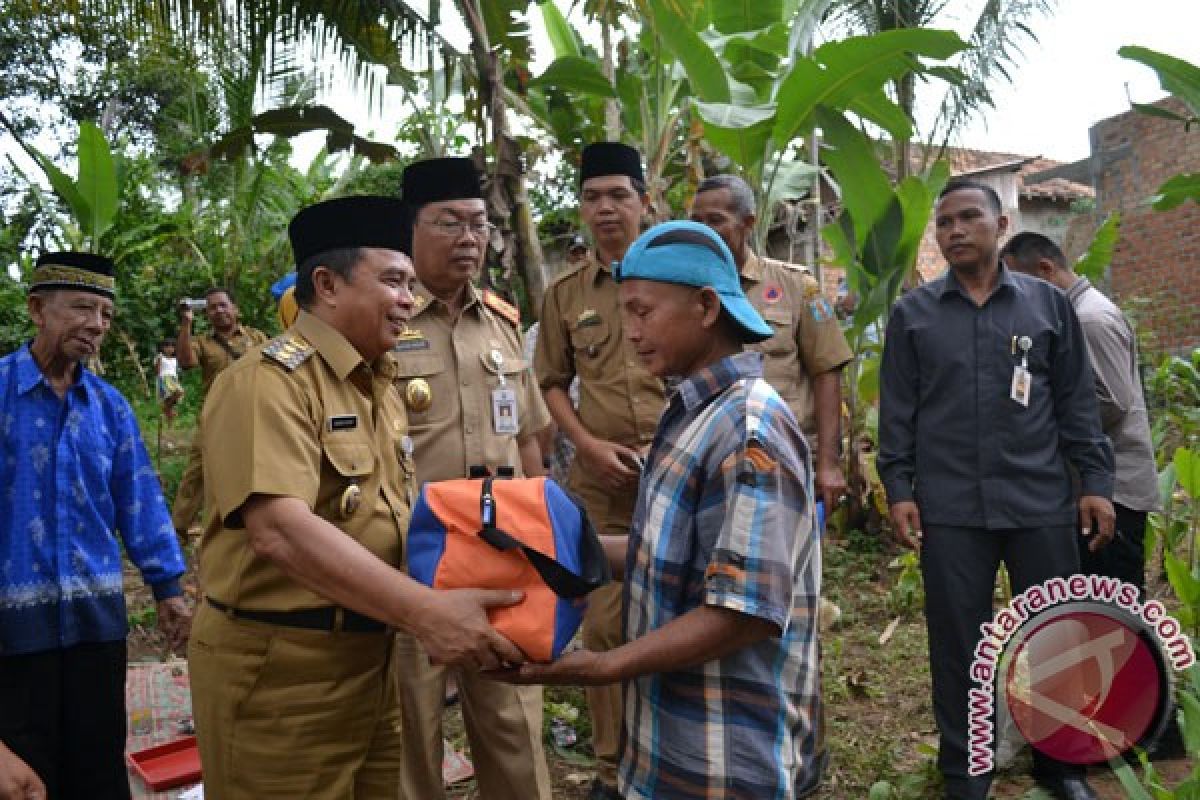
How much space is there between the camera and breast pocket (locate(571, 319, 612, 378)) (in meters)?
3.66

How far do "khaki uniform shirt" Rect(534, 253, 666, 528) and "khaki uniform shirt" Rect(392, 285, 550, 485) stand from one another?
453 mm

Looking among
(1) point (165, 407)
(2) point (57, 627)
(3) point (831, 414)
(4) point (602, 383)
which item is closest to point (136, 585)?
(1) point (165, 407)

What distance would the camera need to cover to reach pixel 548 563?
1652 mm

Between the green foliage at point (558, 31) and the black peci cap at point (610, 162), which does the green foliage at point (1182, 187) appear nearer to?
the black peci cap at point (610, 162)

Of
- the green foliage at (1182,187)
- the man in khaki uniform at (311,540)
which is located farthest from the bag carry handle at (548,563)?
the green foliage at (1182,187)

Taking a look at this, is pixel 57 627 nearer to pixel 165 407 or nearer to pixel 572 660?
pixel 572 660

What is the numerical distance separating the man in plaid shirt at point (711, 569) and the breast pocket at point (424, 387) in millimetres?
1292

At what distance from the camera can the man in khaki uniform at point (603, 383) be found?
138 inches

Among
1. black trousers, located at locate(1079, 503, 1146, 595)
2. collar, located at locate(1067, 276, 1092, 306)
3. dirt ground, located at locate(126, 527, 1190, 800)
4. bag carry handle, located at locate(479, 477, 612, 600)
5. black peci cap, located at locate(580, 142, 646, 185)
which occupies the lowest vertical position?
dirt ground, located at locate(126, 527, 1190, 800)

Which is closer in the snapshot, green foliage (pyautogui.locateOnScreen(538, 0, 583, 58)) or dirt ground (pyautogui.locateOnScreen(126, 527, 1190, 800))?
dirt ground (pyautogui.locateOnScreen(126, 527, 1190, 800))

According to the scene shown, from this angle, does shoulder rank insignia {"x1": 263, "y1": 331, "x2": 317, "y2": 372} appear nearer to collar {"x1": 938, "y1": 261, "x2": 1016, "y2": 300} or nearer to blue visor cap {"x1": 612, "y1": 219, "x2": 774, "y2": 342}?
blue visor cap {"x1": 612, "y1": 219, "x2": 774, "y2": 342}

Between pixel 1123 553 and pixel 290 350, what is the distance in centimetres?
348

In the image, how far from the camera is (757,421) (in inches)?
65.7

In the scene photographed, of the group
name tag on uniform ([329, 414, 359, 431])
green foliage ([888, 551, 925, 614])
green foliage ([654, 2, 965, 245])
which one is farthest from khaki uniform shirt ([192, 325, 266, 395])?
name tag on uniform ([329, 414, 359, 431])
